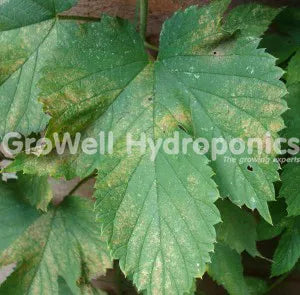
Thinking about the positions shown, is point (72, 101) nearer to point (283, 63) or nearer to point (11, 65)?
point (11, 65)

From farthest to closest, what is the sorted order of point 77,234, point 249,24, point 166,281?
point 77,234
point 249,24
point 166,281

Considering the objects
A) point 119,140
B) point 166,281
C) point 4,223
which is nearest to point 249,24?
point 119,140

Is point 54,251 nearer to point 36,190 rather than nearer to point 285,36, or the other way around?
point 36,190

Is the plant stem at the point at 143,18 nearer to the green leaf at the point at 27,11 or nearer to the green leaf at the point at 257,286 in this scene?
the green leaf at the point at 27,11

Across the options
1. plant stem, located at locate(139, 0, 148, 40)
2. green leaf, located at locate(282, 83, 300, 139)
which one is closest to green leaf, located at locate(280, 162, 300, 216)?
green leaf, located at locate(282, 83, 300, 139)

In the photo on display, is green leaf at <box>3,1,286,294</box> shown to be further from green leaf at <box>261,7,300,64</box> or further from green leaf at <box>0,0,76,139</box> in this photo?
green leaf at <box>261,7,300,64</box>

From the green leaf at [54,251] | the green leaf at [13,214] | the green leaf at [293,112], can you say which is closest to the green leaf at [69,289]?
the green leaf at [54,251]
